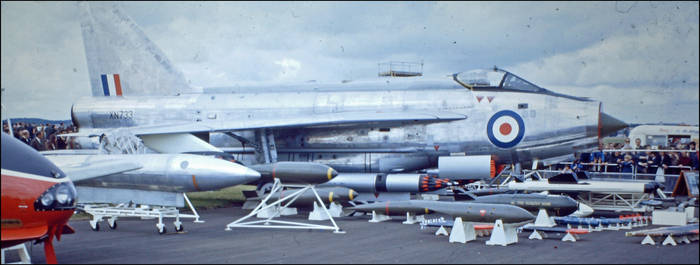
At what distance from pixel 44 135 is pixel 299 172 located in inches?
319

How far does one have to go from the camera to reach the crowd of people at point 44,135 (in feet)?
45.3

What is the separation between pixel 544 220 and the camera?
11336 millimetres

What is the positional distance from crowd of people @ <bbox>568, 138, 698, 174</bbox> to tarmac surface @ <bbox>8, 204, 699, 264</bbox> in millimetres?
1947

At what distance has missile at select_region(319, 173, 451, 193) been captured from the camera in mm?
13281

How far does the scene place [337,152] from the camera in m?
14.8

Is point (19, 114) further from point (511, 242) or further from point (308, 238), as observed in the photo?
point (511, 242)

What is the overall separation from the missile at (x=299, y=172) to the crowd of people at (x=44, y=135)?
6272 mm

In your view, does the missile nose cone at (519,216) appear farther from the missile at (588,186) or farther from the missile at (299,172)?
the missile at (588,186)

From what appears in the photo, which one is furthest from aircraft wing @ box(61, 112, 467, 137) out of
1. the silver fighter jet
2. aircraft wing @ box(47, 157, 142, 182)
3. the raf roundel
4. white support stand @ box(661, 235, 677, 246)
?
white support stand @ box(661, 235, 677, 246)

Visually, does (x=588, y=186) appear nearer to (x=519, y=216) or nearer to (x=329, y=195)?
(x=519, y=216)

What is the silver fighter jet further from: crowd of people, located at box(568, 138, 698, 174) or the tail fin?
crowd of people, located at box(568, 138, 698, 174)

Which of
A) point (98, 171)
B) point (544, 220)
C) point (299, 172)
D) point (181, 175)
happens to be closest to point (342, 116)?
point (299, 172)

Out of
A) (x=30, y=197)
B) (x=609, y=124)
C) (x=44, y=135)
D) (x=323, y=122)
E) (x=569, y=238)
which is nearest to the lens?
(x=30, y=197)

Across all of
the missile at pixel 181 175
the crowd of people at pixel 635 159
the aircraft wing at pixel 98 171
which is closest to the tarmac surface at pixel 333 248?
the missile at pixel 181 175
